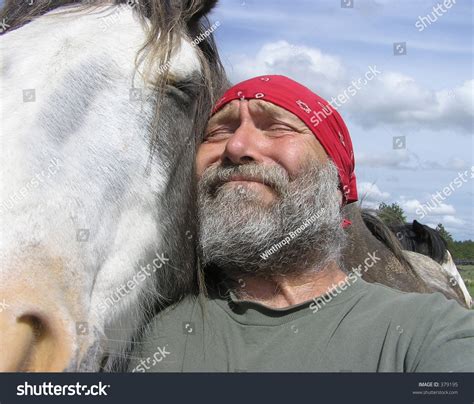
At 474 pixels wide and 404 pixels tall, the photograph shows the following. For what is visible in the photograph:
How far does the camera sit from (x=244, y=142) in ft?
9.74

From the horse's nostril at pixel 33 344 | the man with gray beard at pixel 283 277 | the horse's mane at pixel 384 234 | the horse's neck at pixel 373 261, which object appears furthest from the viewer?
the horse's mane at pixel 384 234

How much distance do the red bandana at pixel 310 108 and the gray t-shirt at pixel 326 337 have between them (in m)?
0.84

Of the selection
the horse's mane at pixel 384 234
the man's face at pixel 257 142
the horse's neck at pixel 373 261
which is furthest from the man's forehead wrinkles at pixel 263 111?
the horse's mane at pixel 384 234

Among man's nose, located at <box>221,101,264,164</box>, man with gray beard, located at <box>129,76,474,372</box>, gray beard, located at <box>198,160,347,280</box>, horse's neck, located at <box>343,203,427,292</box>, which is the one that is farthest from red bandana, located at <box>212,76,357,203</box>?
horse's neck, located at <box>343,203,427,292</box>

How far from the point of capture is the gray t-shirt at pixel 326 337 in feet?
7.27

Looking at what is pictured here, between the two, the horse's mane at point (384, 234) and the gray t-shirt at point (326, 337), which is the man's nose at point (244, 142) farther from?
the horse's mane at point (384, 234)

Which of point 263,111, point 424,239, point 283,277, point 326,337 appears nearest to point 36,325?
point 326,337

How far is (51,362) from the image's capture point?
194 cm

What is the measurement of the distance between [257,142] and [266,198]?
0.33 m

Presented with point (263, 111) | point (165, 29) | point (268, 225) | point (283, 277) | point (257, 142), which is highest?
point (165, 29)

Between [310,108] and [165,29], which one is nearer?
[165,29]

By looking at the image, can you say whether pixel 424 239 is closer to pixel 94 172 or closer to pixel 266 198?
pixel 266 198

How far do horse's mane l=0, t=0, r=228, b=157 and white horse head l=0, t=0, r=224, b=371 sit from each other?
1 cm
